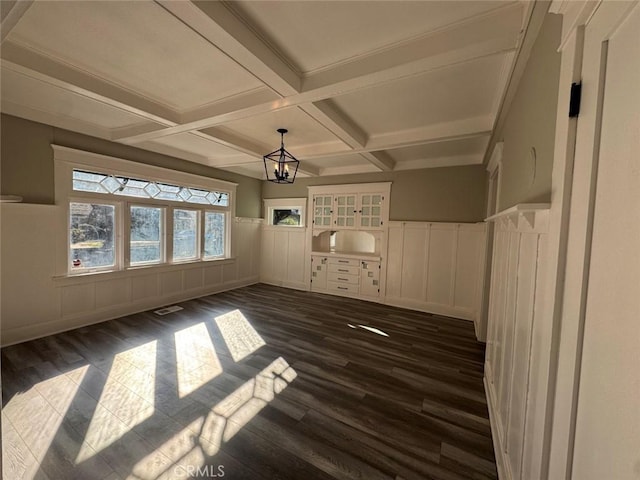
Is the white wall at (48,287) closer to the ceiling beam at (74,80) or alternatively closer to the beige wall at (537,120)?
the ceiling beam at (74,80)

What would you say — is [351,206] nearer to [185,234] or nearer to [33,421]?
[185,234]

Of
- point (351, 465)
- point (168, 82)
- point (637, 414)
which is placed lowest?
point (351, 465)

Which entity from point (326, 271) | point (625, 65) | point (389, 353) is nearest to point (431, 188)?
point (326, 271)

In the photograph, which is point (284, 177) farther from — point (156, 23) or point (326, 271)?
point (326, 271)

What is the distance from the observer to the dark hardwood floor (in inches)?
65.7

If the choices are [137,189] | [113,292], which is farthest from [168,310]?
[137,189]

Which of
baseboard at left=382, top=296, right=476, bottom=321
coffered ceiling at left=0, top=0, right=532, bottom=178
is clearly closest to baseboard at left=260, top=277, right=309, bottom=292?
baseboard at left=382, top=296, right=476, bottom=321

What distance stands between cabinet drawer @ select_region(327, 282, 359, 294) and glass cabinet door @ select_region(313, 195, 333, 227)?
4.27 ft

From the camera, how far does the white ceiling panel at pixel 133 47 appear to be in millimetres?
1701

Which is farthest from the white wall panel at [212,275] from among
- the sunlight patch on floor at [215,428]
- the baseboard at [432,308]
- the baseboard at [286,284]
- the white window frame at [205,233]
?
the baseboard at [432,308]

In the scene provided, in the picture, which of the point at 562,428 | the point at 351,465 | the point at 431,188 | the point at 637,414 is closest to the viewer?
the point at 637,414

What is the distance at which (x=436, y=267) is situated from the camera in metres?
4.64

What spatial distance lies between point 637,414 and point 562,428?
1.47ft

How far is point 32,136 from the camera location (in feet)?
10.3
